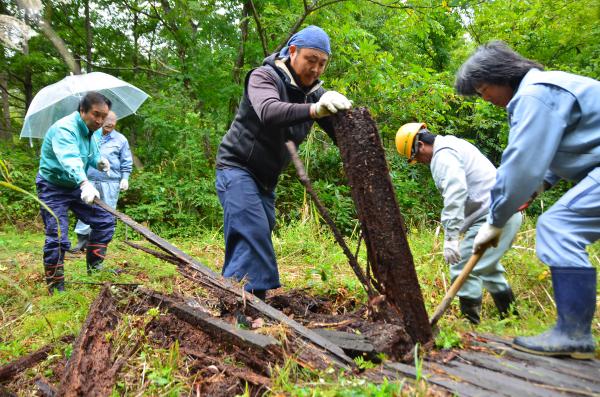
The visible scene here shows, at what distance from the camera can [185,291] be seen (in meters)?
3.94

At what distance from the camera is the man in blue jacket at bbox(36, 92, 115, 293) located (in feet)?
12.8

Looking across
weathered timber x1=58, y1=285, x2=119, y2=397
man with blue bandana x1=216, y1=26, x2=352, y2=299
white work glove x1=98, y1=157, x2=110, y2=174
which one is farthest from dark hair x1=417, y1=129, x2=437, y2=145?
white work glove x1=98, y1=157, x2=110, y2=174

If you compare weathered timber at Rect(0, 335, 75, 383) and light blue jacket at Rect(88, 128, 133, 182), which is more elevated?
light blue jacket at Rect(88, 128, 133, 182)

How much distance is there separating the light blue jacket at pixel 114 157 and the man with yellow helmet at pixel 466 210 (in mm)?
4216

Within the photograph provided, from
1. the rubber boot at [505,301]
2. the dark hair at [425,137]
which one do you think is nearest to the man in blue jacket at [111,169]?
the dark hair at [425,137]

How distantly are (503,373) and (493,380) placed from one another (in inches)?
4.8

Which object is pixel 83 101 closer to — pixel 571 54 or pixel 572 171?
pixel 572 171

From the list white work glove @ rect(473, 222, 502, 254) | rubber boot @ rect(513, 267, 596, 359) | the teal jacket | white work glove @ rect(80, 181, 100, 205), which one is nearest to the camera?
rubber boot @ rect(513, 267, 596, 359)

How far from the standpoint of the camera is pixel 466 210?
339 centimetres

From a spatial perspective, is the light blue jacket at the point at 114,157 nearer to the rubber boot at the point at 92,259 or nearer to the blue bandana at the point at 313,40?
the rubber boot at the point at 92,259

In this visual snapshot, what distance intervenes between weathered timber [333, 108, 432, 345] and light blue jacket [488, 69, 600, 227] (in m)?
0.59

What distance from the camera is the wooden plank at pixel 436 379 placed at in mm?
1684

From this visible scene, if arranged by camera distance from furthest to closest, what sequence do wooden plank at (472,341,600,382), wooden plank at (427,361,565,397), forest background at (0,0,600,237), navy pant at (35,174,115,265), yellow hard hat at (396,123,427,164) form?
forest background at (0,0,600,237) < navy pant at (35,174,115,265) < yellow hard hat at (396,123,427,164) < wooden plank at (472,341,600,382) < wooden plank at (427,361,565,397)

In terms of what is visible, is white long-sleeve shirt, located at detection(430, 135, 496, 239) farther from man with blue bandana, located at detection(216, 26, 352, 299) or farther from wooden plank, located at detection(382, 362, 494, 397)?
wooden plank, located at detection(382, 362, 494, 397)
